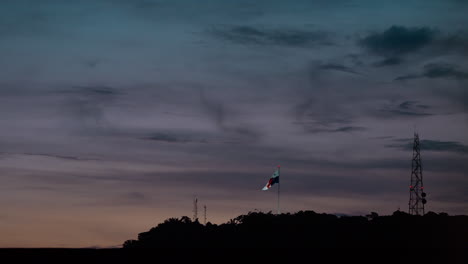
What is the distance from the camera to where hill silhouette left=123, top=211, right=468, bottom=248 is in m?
152

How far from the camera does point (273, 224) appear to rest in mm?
185250

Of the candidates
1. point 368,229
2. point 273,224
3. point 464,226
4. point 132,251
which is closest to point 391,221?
point 368,229

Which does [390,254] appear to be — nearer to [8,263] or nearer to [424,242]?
[8,263]

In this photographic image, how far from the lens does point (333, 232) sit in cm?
16938

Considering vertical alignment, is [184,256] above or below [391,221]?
below

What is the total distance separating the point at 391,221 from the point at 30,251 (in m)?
132

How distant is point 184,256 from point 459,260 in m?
20.4

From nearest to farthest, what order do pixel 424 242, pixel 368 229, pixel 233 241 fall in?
pixel 424 242 → pixel 368 229 → pixel 233 241

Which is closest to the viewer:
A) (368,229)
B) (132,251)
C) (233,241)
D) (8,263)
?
(8,263)

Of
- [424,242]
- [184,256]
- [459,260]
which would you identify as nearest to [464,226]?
[424,242]

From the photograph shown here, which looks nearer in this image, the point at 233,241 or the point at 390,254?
the point at 390,254

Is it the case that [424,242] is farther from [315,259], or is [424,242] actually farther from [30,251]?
[30,251]

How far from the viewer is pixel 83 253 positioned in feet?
153

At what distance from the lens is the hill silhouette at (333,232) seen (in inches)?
5979
